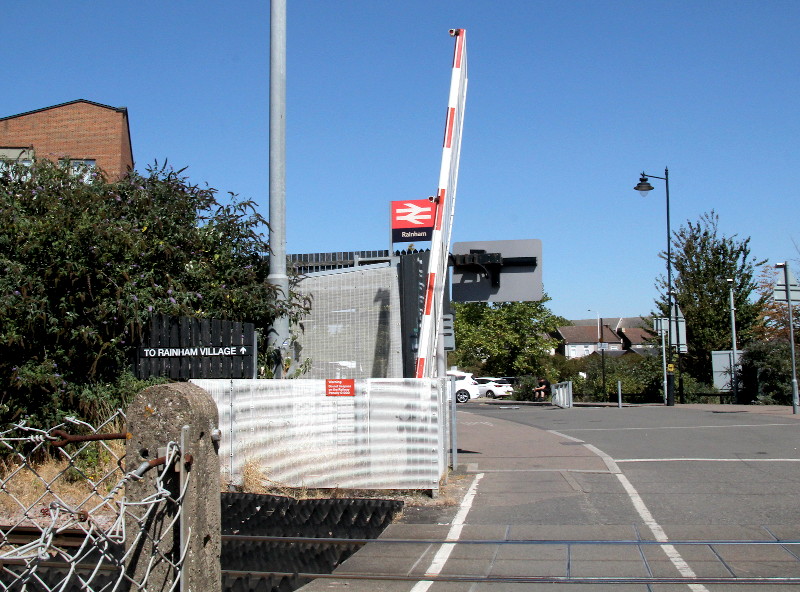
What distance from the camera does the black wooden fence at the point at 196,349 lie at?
1025 centimetres

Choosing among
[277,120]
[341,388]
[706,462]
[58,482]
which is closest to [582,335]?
[706,462]

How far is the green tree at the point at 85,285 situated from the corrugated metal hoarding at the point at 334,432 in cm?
140

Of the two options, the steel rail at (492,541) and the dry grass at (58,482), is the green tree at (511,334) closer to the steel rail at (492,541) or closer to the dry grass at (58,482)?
the dry grass at (58,482)

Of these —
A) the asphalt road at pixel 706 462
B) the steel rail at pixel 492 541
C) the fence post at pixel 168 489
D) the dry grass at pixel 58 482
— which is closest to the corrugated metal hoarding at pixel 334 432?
the dry grass at pixel 58 482

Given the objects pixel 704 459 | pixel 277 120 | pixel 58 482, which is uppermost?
pixel 277 120

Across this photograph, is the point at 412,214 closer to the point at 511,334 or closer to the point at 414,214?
the point at 414,214

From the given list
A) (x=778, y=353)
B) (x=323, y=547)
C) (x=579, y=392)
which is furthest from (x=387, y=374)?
(x=579, y=392)

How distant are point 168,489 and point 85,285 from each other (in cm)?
739

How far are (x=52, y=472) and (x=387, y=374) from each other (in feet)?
18.8

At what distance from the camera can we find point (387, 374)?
13547 mm

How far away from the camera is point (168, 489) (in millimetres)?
3273

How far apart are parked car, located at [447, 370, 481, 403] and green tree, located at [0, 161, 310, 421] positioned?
1348 inches

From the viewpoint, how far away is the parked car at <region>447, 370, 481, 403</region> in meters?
44.6

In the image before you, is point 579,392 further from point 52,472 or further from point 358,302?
point 52,472
